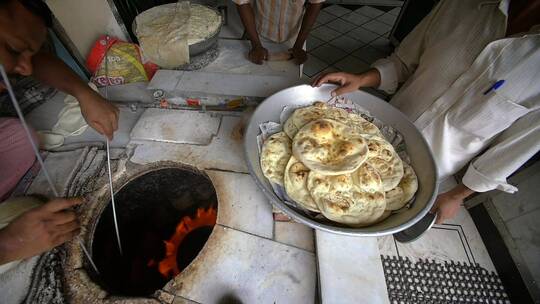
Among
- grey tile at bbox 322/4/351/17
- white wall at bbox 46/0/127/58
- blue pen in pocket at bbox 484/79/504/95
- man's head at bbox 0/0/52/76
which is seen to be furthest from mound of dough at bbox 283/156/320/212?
grey tile at bbox 322/4/351/17

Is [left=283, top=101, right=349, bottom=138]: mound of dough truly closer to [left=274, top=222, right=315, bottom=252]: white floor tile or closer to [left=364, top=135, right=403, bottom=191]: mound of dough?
[left=364, top=135, right=403, bottom=191]: mound of dough

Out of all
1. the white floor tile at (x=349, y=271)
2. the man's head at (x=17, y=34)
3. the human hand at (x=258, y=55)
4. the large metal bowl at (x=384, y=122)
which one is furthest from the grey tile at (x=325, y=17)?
the white floor tile at (x=349, y=271)

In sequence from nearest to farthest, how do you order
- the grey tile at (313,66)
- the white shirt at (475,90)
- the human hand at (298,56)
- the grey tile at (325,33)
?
the white shirt at (475,90), the human hand at (298,56), the grey tile at (313,66), the grey tile at (325,33)

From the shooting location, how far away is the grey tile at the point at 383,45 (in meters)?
5.01

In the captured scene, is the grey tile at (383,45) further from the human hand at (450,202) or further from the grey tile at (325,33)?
the human hand at (450,202)

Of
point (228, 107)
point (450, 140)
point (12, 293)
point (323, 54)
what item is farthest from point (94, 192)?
point (323, 54)

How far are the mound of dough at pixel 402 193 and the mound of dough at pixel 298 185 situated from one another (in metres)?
0.38

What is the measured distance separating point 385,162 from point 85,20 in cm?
300

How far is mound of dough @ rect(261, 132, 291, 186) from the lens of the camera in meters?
1.31

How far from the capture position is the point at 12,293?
1.26 metres

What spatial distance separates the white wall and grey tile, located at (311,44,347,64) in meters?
3.31

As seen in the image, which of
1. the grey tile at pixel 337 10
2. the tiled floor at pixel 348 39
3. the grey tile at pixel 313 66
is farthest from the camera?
the grey tile at pixel 337 10

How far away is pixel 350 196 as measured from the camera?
1.19 m

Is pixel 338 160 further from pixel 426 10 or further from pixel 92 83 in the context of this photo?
pixel 426 10
